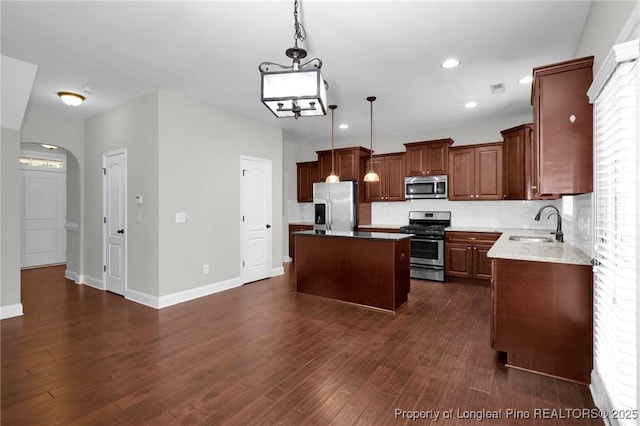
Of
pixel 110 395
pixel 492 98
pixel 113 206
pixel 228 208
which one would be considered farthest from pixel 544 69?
pixel 113 206

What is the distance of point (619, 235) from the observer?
1604 mm

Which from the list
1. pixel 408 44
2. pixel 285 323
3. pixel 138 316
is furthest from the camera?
pixel 138 316

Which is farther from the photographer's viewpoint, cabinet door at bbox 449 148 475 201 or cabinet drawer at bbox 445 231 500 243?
cabinet door at bbox 449 148 475 201

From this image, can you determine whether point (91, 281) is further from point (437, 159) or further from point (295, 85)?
point (437, 159)

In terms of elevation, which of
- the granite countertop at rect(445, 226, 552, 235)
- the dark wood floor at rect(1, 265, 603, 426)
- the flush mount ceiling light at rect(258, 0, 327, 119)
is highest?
the flush mount ceiling light at rect(258, 0, 327, 119)

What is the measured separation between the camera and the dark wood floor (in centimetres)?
195

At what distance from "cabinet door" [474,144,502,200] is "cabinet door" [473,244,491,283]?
36.8 inches

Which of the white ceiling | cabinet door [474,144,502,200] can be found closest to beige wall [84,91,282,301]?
the white ceiling

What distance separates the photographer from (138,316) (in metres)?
3.69

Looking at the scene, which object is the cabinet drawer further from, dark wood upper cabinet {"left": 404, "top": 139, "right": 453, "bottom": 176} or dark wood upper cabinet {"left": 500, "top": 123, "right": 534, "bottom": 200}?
dark wood upper cabinet {"left": 404, "top": 139, "right": 453, "bottom": 176}

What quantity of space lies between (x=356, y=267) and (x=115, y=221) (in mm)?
3726

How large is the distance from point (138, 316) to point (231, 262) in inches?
61.1

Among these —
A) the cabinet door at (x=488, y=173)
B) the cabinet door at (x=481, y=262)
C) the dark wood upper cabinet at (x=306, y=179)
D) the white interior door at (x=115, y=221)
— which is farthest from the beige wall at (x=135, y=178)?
the cabinet door at (x=488, y=173)

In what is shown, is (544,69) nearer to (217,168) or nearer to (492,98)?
(492,98)
